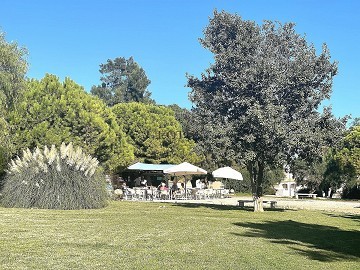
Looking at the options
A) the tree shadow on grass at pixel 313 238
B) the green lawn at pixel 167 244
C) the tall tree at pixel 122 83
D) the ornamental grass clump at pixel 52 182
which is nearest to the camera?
the green lawn at pixel 167 244

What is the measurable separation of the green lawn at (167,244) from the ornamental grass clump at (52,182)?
302cm

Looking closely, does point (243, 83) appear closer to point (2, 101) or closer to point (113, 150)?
point (2, 101)

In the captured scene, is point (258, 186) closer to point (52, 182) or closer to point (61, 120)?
point (52, 182)

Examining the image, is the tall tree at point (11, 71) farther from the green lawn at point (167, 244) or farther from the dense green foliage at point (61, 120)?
the green lawn at point (167, 244)

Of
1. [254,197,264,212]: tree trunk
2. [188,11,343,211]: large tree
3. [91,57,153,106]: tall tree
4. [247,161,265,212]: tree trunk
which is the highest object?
[91,57,153,106]: tall tree

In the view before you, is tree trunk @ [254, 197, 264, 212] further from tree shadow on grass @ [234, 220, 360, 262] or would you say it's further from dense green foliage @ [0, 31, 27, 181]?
dense green foliage @ [0, 31, 27, 181]

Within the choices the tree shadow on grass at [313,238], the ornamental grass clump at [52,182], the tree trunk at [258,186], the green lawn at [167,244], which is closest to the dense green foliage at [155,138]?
the tree trunk at [258,186]

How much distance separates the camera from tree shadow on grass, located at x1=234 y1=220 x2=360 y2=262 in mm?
8555

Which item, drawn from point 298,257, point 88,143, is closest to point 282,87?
point 298,257

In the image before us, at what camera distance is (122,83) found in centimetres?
7675

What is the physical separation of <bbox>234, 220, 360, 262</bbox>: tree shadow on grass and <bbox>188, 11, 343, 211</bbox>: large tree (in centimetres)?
426

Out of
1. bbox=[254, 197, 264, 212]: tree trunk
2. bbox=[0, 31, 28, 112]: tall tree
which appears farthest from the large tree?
bbox=[0, 31, 28, 112]: tall tree

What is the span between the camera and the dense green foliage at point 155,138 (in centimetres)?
4016

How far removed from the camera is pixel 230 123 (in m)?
18.1
